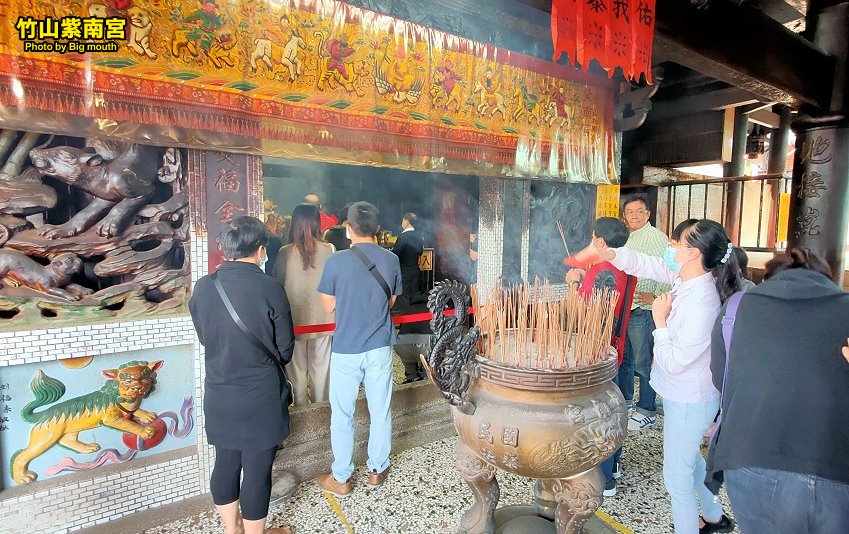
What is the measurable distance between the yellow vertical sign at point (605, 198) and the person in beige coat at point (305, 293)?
3222 millimetres

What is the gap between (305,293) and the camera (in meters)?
3.49

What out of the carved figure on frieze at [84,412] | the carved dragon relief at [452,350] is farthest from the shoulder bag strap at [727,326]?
the carved figure on frieze at [84,412]

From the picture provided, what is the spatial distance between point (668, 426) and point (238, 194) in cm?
287

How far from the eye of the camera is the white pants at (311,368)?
3.53 m

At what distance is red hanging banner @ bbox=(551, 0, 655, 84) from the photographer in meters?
2.62

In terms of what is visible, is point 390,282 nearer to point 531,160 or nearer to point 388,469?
point 388,469

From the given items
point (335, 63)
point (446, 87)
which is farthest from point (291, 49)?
point (446, 87)

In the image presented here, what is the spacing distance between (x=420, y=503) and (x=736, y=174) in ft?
23.2

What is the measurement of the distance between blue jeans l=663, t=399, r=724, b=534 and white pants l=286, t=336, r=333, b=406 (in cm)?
246

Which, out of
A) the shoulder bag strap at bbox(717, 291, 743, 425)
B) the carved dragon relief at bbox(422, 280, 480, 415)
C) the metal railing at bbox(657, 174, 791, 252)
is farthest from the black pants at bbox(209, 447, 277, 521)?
the metal railing at bbox(657, 174, 791, 252)

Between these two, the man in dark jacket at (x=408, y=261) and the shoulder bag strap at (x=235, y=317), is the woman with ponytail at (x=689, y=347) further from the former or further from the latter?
the man in dark jacket at (x=408, y=261)

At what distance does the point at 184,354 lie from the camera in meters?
2.83

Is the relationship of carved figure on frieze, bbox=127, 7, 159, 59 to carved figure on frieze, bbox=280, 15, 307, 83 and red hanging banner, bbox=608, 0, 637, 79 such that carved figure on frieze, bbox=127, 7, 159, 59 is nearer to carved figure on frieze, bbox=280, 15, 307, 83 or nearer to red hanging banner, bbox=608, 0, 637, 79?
carved figure on frieze, bbox=280, 15, 307, 83

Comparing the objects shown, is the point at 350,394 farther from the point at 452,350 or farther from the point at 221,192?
the point at 221,192
